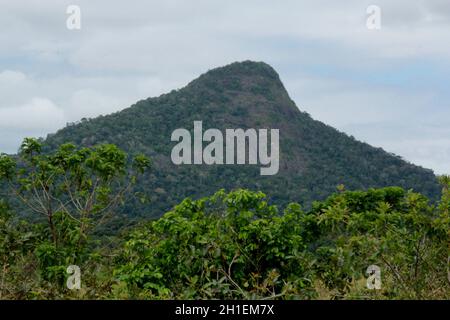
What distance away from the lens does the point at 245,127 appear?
209 ft

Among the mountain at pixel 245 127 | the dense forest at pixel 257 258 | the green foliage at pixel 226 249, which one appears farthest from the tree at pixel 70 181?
the mountain at pixel 245 127

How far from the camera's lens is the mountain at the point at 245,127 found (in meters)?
42.7

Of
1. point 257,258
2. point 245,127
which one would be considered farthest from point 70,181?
point 245,127

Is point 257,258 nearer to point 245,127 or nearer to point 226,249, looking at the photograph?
point 226,249

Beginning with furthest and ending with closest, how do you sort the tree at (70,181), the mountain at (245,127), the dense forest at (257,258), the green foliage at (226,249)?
the mountain at (245,127), the tree at (70,181), the green foliage at (226,249), the dense forest at (257,258)

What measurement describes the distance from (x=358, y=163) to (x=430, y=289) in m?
52.4

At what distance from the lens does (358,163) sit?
183 feet

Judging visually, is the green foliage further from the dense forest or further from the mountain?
the mountain

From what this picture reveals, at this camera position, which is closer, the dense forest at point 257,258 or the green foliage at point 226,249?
the dense forest at point 257,258

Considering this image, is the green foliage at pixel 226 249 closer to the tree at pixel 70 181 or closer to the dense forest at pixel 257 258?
the dense forest at pixel 257 258

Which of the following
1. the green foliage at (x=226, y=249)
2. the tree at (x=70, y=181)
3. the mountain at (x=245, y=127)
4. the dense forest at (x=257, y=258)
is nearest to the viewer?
the dense forest at (x=257, y=258)

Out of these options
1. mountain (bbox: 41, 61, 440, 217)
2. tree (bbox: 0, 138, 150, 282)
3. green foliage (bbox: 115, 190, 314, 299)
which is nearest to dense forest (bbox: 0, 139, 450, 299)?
green foliage (bbox: 115, 190, 314, 299)
